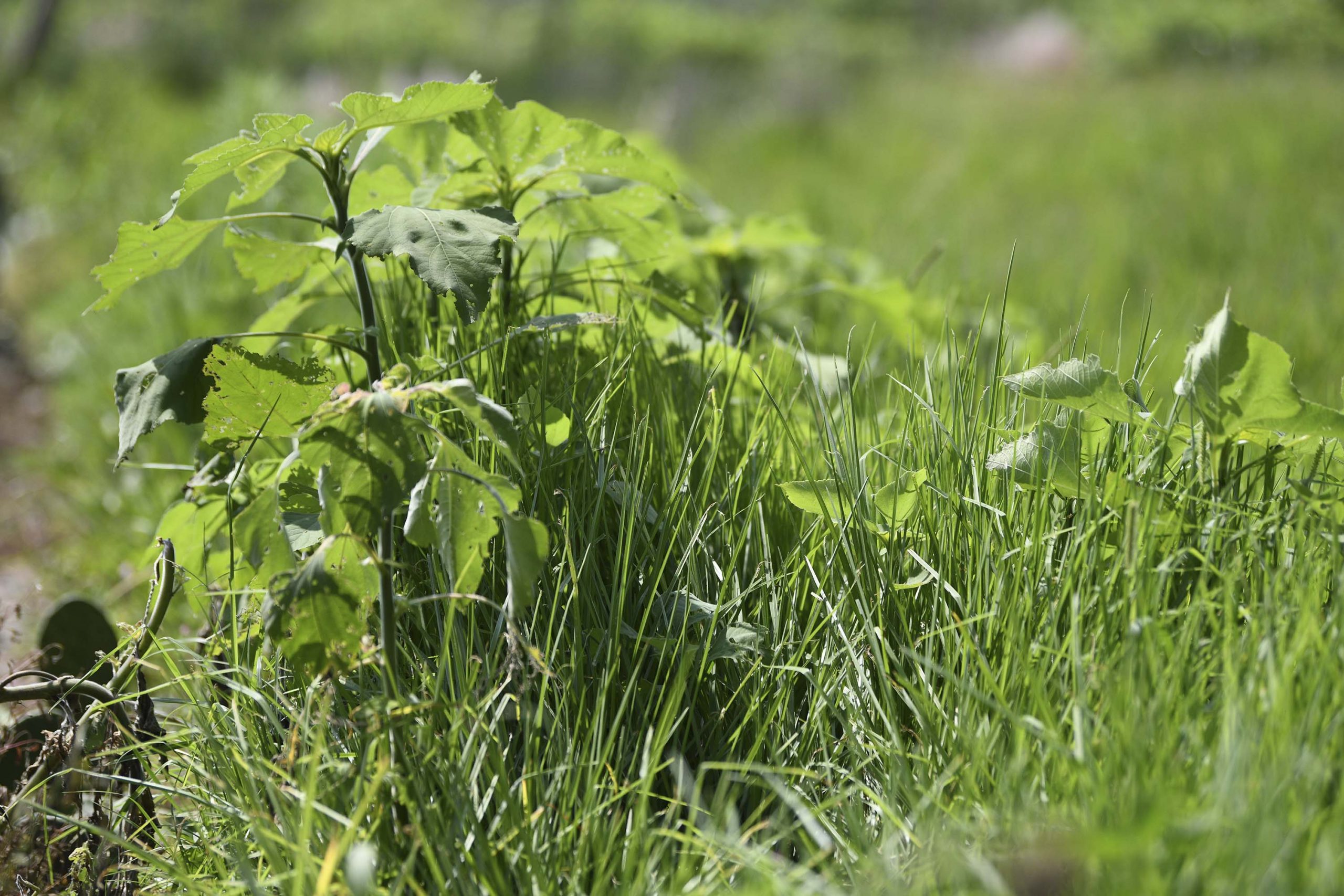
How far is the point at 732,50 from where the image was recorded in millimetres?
14234

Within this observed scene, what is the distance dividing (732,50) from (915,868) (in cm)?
1469

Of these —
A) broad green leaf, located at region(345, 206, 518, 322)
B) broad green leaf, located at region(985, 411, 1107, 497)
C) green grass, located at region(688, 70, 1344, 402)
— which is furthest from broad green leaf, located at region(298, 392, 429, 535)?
green grass, located at region(688, 70, 1344, 402)

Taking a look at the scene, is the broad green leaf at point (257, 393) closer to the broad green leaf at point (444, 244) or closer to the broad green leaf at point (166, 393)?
the broad green leaf at point (166, 393)

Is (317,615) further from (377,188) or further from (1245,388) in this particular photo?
(1245,388)

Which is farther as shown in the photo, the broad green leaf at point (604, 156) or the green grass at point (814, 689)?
the broad green leaf at point (604, 156)

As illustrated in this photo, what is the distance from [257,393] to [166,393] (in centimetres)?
11

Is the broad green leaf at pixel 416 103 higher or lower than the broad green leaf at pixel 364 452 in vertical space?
higher

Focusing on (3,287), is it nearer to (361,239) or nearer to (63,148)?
(63,148)

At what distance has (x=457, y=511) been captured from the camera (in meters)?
0.88

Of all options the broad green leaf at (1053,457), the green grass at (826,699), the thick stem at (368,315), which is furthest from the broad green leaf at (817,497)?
the thick stem at (368,315)

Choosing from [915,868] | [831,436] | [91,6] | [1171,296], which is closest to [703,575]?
[831,436]

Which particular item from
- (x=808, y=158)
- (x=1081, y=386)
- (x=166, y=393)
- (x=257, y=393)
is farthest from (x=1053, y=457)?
(x=808, y=158)

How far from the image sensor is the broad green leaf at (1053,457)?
1.04m

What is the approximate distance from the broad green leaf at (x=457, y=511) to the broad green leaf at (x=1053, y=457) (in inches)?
20.9
